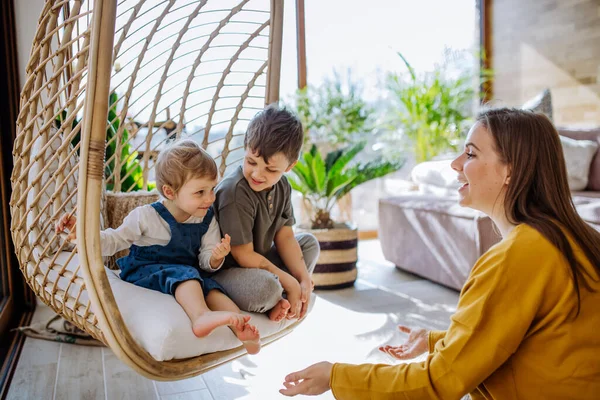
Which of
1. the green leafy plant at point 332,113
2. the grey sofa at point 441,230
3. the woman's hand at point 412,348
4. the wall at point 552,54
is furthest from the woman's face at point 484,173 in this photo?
the wall at point 552,54

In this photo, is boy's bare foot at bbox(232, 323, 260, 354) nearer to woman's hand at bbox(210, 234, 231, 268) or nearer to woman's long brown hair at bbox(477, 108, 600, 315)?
woman's hand at bbox(210, 234, 231, 268)

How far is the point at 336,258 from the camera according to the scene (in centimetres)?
327

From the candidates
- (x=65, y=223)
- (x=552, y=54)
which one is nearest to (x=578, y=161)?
(x=552, y=54)

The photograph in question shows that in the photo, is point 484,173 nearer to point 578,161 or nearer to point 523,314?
point 523,314

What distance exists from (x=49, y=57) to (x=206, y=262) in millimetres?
637

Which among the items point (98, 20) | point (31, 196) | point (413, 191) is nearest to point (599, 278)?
point (98, 20)

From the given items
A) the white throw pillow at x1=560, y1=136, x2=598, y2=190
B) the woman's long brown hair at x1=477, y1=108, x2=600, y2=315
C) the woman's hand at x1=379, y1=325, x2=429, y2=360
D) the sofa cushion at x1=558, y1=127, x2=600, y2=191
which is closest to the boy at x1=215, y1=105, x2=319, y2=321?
the woman's hand at x1=379, y1=325, x2=429, y2=360

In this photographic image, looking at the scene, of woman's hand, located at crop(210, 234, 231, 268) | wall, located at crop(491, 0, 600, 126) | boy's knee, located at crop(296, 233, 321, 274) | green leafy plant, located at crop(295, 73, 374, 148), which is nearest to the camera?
woman's hand, located at crop(210, 234, 231, 268)

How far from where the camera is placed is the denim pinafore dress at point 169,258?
1.38 m

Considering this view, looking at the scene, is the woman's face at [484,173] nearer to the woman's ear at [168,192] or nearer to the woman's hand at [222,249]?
the woman's hand at [222,249]

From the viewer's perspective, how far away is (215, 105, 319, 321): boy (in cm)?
139

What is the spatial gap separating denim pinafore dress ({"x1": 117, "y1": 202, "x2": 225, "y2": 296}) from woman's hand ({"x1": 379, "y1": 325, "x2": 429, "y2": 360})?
0.43 metres

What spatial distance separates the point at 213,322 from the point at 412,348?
0.44m

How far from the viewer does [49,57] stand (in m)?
1.39
